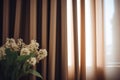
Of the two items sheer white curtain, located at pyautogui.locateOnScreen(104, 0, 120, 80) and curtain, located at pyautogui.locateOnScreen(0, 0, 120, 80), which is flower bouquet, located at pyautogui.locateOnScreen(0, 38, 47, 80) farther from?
Result: sheer white curtain, located at pyautogui.locateOnScreen(104, 0, 120, 80)

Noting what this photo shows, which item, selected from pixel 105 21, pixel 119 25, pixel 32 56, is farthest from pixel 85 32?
pixel 32 56

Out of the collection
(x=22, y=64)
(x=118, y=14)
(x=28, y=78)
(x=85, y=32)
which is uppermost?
(x=118, y=14)

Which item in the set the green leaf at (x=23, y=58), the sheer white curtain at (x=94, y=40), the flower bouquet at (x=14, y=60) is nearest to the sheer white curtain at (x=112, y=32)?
the sheer white curtain at (x=94, y=40)

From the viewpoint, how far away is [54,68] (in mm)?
1932

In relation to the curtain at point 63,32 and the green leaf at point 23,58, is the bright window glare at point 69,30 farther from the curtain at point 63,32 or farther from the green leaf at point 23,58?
the green leaf at point 23,58

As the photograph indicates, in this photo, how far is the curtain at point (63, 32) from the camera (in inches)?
76.6

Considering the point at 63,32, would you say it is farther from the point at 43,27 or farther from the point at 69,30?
the point at 43,27

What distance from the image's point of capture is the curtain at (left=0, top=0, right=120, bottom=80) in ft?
6.39

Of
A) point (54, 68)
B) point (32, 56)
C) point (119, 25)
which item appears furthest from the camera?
point (119, 25)

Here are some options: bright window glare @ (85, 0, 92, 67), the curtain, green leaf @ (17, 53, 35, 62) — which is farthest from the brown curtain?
green leaf @ (17, 53, 35, 62)

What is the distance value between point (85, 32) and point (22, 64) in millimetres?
746

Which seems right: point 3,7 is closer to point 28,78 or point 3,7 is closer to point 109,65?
point 28,78

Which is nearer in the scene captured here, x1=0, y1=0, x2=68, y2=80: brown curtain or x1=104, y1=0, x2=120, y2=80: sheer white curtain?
x1=0, y1=0, x2=68, y2=80: brown curtain

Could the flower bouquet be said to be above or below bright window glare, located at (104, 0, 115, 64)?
below
